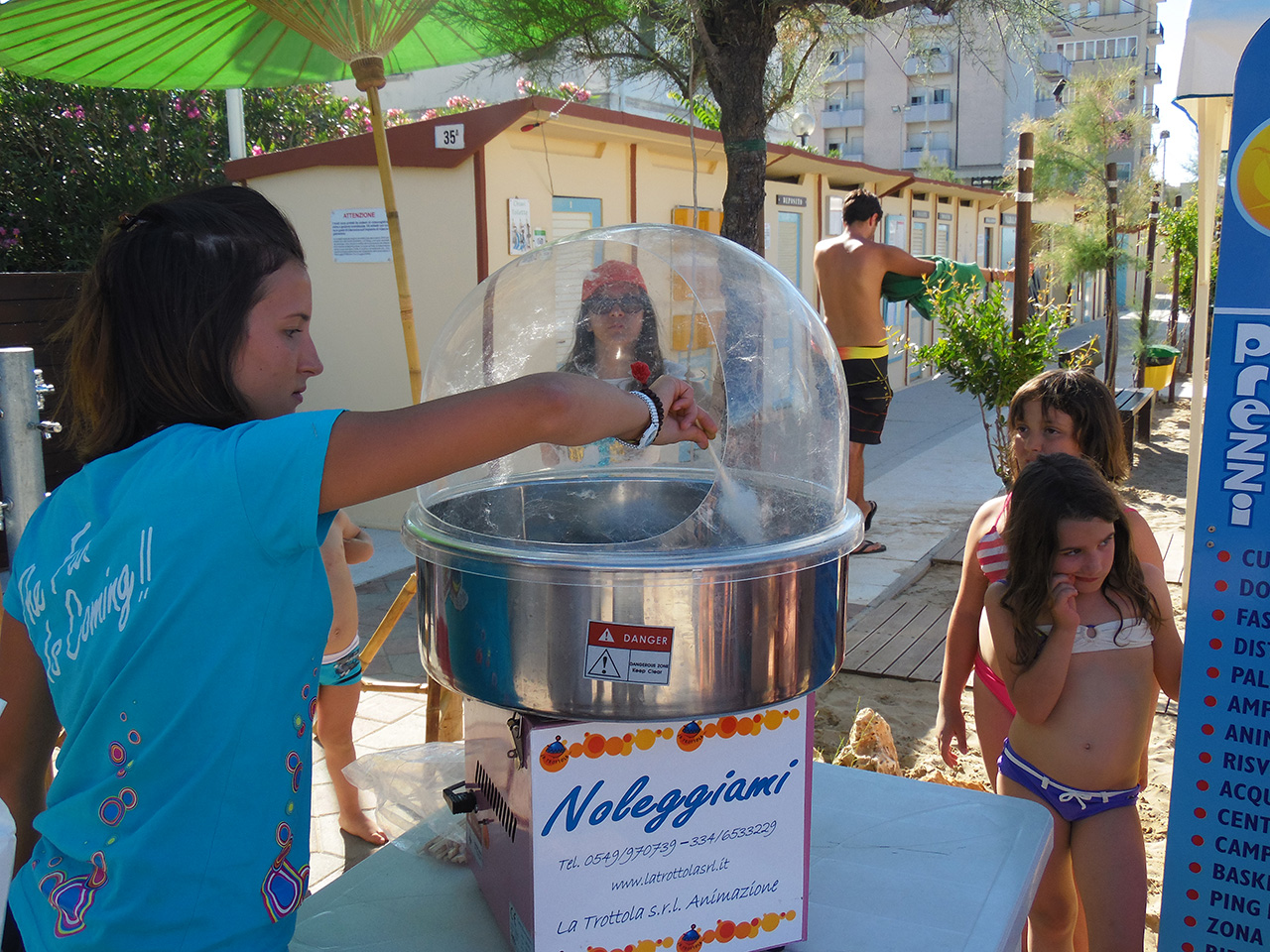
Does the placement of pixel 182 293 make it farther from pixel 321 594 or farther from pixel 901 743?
pixel 901 743

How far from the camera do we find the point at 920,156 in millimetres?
50812

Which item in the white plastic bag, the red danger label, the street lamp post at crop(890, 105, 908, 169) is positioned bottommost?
the white plastic bag

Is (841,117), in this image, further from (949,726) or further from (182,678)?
(182,678)

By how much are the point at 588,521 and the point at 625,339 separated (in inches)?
19.9

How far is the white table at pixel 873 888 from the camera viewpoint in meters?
1.33

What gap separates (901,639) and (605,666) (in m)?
3.75

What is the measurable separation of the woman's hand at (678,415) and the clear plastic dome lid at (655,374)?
0.08m

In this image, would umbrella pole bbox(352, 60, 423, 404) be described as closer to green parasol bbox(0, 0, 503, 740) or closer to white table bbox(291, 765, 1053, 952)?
green parasol bbox(0, 0, 503, 740)

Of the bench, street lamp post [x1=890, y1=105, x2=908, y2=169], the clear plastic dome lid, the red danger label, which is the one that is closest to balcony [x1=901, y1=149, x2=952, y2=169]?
street lamp post [x1=890, y1=105, x2=908, y2=169]

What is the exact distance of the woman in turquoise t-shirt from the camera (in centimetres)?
95

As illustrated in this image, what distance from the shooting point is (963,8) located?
11.2 ft

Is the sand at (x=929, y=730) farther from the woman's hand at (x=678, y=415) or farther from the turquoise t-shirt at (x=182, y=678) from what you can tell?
the turquoise t-shirt at (x=182, y=678)

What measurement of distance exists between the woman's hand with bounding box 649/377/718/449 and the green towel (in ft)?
12.9

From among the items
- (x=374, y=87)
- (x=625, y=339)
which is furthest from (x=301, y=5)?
(x=625, y=339)
